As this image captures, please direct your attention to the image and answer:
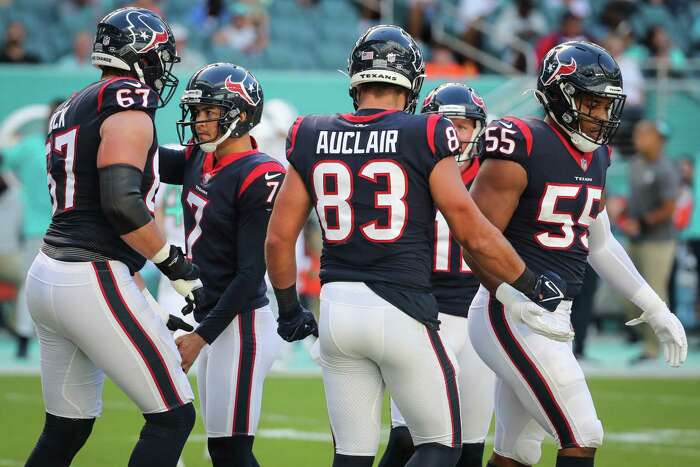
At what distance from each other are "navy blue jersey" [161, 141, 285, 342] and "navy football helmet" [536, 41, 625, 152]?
1.13 metres

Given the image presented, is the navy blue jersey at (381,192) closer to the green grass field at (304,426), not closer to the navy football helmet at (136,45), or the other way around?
the navy football helmet at (136,45)

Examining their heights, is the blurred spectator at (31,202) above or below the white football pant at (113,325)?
below

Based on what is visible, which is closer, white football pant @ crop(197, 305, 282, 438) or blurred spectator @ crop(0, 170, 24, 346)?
white football pant @ crop(197, 305, 282, 438)

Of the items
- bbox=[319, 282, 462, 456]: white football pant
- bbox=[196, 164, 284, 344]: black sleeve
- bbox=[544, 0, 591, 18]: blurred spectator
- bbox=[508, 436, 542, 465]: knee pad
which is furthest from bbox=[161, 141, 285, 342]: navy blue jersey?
bbox=[544, 0, 591, 18]: blurred spectator

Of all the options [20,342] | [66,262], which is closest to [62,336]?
[66,262]

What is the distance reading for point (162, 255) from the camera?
438cm

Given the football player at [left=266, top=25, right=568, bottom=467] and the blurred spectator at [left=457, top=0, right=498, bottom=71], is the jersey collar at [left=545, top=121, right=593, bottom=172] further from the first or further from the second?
the blurred spectator at [left=457, top=0, right=498, bottom=71]

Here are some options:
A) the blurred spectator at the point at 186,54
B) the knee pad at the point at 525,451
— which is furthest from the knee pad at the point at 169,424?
the blurred spectator at the point at 186,54

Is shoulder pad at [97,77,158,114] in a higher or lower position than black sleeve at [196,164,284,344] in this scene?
higher

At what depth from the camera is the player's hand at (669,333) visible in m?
4.96

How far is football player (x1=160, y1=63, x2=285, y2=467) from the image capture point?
478 cm

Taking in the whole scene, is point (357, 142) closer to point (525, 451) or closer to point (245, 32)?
point (525, 451)

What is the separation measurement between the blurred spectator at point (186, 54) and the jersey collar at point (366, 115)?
8163mm

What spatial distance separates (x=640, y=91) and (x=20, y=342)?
7.45 m
